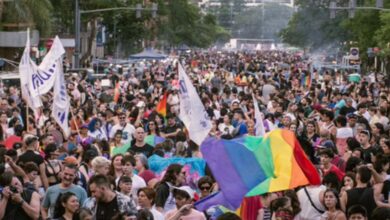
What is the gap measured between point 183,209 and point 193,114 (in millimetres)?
7714

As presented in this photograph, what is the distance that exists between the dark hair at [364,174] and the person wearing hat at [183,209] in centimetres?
173

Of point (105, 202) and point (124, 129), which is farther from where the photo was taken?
point (124, 129)

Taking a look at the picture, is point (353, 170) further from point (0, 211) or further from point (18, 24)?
point (18, 24)

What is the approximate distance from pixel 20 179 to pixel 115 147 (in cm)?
567

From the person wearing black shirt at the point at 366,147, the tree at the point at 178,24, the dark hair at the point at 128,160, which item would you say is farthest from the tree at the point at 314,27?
the dark hair at the point at 128,160

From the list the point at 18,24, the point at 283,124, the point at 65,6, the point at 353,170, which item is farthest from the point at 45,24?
the point at 353,170

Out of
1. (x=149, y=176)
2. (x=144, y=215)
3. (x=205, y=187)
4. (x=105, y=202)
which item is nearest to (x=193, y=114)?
(x=149, y=176)

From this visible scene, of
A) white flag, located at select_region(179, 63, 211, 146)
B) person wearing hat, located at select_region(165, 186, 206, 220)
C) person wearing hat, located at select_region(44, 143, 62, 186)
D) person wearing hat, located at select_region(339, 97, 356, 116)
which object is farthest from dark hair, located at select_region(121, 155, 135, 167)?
person wearing hat, located at select_region(339, 97, 356, 116)

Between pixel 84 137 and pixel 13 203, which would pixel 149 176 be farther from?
pixel 84 137

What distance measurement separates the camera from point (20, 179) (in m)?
12.7

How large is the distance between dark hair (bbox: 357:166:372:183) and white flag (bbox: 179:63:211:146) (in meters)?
5.52

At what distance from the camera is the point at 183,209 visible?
11094mm

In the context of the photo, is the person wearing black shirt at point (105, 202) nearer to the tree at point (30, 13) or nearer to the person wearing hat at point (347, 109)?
the person wearing hat at point (347, 109)

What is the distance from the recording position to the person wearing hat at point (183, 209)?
36.4ft
